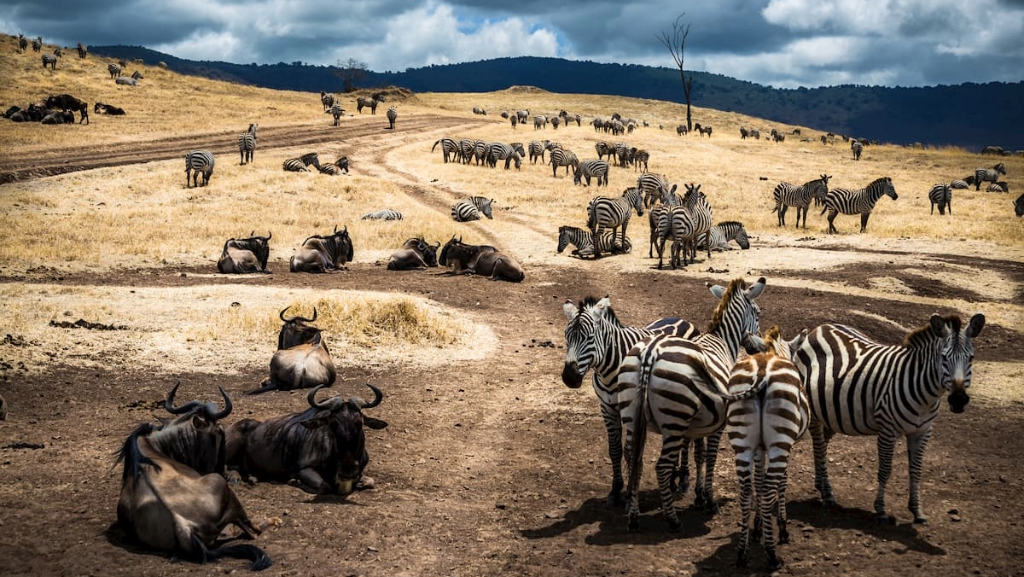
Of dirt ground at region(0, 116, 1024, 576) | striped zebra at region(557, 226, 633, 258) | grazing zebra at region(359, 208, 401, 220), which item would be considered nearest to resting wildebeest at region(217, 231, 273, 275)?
dirt ground at region(0, 116, 1024, 576)

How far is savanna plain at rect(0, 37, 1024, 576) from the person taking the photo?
24.7 feet

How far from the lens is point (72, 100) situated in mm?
48312

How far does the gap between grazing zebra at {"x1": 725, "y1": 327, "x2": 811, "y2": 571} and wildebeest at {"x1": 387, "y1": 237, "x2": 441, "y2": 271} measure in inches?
638

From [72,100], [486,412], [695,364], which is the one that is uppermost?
[72,100]

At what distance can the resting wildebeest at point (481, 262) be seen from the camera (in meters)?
21.5

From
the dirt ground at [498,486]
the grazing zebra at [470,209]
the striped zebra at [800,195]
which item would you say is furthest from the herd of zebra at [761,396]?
the striped zebra at [800,195]

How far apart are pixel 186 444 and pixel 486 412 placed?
15.6 ft

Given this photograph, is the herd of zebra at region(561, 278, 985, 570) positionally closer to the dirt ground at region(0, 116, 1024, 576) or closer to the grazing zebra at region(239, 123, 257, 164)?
the dirt ground at region(0, 116, 1024, 576)

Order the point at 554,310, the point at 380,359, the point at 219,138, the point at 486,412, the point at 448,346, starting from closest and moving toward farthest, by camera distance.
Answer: the point at 486,412 < the point at 380,359 < the point at 448,346 < the point at 554,310 < the point at 219,138

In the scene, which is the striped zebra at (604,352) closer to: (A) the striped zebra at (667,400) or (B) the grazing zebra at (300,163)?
(A) the striped zebra at (667,400)

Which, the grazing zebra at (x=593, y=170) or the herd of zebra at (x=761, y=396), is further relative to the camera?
the grazing zebra at (x=593, y=170)

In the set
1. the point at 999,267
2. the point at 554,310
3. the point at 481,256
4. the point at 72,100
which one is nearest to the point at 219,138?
the point at 72,100

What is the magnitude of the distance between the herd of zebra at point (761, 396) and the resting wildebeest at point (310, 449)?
2.49 metres

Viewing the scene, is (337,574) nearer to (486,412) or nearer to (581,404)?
(486,412)
